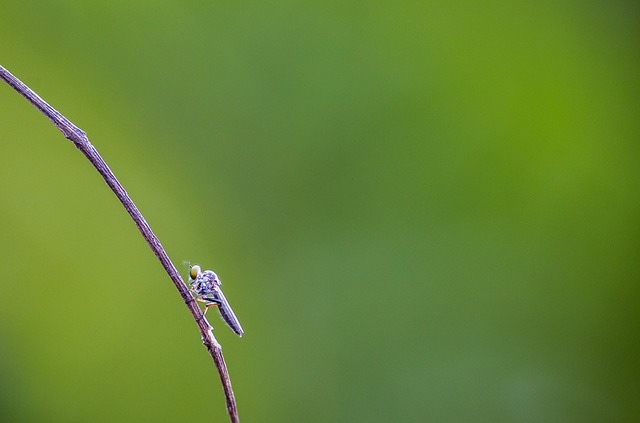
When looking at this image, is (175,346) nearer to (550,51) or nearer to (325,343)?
(325,343)

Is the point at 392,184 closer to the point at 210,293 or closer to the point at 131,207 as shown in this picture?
the point at 210,293

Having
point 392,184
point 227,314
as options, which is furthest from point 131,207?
point 392,184

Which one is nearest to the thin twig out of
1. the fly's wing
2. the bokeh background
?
the fly's wing

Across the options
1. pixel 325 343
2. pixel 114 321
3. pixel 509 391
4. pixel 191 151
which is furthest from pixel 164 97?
pixel 509 391

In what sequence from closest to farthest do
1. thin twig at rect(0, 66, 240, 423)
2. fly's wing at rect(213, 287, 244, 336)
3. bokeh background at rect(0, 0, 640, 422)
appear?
thin twig at rect(0, 66, 240, 423) < fly's wing at rect(213, 287, 244, 336) < bokeh background at rect(0, 0, 640, 422)

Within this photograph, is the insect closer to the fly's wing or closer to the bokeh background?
the fly's wing

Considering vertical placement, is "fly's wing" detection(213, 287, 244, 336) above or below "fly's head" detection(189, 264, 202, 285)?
below
